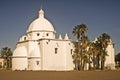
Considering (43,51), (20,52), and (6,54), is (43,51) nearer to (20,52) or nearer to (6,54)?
(20,52)

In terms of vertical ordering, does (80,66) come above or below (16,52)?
below

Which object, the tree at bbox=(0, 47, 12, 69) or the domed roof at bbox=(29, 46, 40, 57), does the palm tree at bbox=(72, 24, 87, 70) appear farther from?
the tree at bbox=(0, 47, 12, 69)

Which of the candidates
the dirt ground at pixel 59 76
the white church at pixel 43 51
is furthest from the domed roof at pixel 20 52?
the dirt ground at pixel 59 76

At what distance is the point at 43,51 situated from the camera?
60.5m

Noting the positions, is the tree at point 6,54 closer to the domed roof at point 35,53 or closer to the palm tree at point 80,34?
the domed roof at point 35,53

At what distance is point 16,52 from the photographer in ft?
206

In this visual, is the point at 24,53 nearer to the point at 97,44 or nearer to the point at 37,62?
the point at 37,62

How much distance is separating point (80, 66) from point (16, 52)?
17.0 m

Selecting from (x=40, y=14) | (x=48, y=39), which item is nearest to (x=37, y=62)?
(x=48, y=39)

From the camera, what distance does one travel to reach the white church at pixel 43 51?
198 ft

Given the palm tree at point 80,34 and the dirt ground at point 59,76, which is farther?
the palm tree at point 80,34

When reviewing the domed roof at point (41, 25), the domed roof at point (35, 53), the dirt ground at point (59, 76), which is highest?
the domed roof at point (41, 25)

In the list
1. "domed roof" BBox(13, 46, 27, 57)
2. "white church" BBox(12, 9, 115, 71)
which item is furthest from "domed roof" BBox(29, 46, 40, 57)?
"domed roof" BBox(13, 46, 27, 57)

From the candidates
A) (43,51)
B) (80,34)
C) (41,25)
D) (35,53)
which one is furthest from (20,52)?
(80,34)
